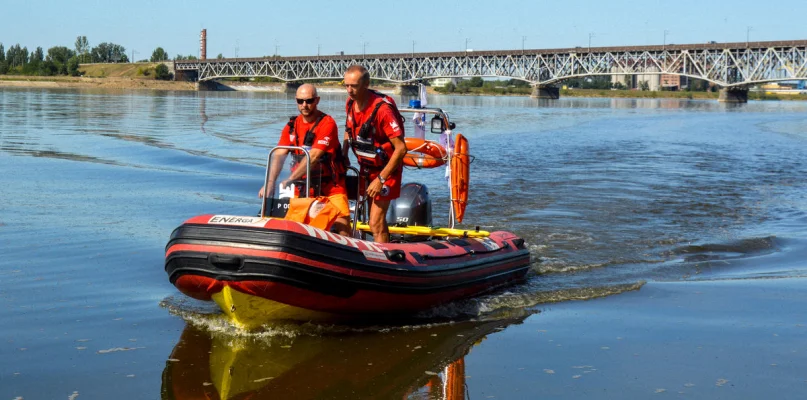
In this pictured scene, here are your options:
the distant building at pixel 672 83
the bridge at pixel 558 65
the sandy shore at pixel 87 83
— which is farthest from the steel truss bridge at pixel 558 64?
the distant building at pixel 672 83

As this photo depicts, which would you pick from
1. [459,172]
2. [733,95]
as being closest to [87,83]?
[733,95]

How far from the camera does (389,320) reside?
7.16 m

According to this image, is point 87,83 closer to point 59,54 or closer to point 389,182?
point 59,54

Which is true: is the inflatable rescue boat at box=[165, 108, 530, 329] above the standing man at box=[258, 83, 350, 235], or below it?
below

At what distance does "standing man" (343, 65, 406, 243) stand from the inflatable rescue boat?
229 mm

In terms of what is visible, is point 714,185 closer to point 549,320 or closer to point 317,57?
point 549,320

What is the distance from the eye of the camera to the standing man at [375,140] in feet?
22.7

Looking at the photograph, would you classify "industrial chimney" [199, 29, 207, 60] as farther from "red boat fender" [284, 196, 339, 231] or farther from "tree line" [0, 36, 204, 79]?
"red boat fender" [284, 196, 339, 231]

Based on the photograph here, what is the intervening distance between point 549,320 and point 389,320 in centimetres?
128

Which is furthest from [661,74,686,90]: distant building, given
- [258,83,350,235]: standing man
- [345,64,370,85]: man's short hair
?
[258,83,350,235]: standing man

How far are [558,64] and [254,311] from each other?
370 feet

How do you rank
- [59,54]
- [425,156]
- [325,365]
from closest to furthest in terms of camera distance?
[325,365]
[425,156]
[59,54]

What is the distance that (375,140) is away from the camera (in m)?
7.10

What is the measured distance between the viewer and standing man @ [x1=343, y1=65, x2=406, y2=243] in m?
6.93
